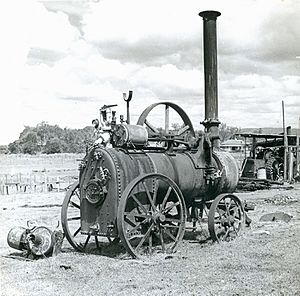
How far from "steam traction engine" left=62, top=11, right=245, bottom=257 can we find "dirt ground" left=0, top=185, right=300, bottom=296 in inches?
17.0

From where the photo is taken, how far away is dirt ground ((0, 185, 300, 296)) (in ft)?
20.8

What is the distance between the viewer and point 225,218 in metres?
10.1

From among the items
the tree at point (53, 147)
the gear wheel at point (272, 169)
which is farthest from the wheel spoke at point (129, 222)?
the tree at point (53, 147)

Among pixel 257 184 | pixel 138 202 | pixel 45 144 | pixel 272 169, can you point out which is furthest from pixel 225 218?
pixel 45 144

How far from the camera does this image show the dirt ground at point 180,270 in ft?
20.8

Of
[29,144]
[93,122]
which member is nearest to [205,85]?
[93,122]

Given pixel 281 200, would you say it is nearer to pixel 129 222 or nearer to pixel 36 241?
pixel 129 222

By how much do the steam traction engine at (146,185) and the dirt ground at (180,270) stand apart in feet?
1.42

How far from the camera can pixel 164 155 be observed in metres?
9.38

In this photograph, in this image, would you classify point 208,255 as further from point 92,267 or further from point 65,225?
point 65,225

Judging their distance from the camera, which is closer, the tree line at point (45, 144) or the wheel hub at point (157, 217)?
the wheel hub at point (157, 217)

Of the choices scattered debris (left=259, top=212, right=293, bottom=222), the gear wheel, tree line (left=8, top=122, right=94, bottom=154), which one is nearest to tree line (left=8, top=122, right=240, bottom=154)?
tree line (left=8, top=122, right=94, bottom=154)

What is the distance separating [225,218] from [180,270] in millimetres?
2991

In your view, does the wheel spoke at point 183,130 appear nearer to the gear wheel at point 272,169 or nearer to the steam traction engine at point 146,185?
the steam traction engine at point 146,185
